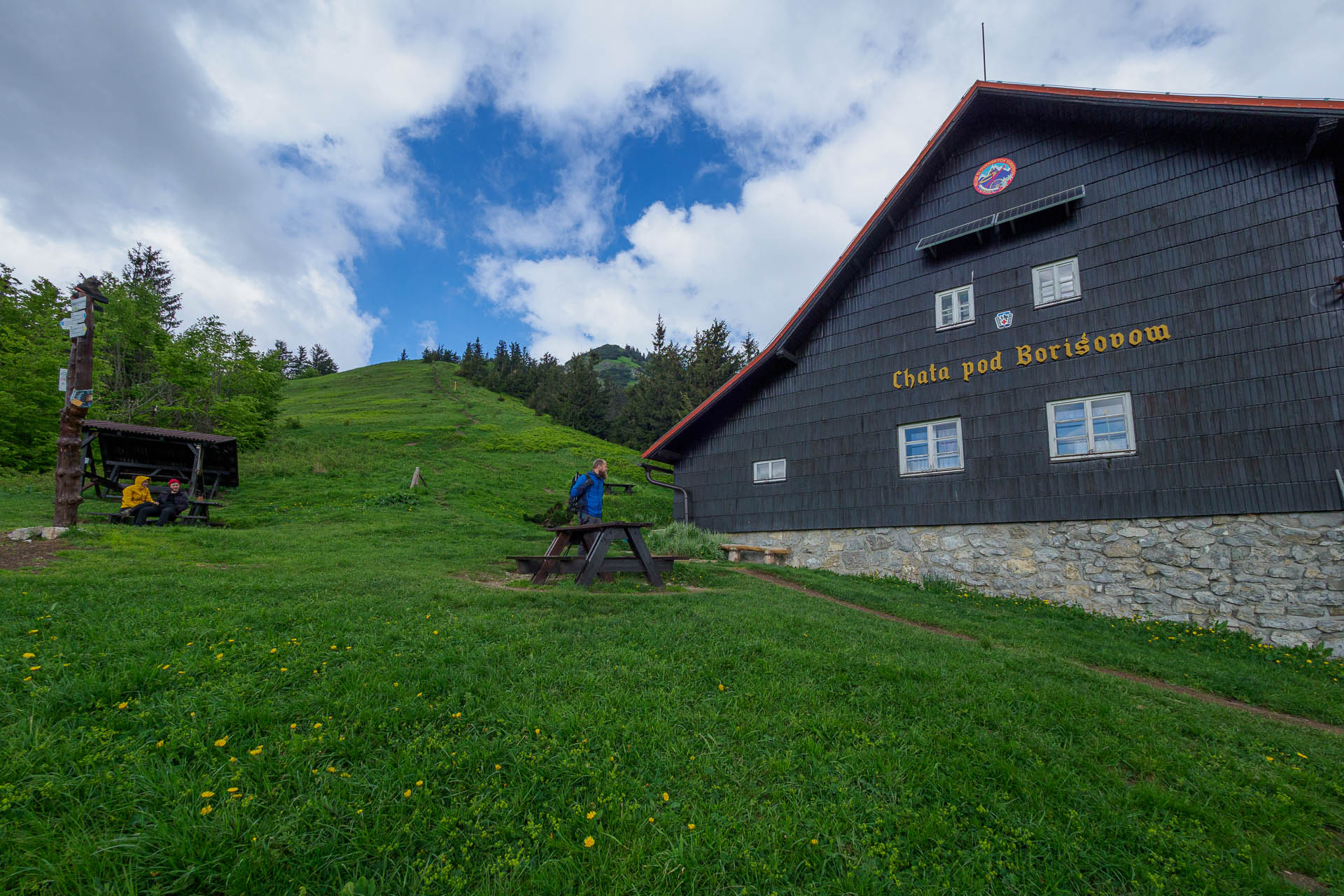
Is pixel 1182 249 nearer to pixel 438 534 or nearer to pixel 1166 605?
pixel 1166 605

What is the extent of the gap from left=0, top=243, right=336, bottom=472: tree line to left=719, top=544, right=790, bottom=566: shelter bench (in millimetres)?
27506

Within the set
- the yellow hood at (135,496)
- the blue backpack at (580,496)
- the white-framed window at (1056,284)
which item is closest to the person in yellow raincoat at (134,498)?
the yellow hood at (135,496)

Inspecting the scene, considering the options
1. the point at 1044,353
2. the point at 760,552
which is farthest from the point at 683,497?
the point at 1044,353

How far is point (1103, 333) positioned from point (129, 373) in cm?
4533

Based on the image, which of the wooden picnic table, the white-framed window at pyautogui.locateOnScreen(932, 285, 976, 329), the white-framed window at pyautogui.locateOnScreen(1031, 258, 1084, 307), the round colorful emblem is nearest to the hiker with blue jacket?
the wooden picnic table

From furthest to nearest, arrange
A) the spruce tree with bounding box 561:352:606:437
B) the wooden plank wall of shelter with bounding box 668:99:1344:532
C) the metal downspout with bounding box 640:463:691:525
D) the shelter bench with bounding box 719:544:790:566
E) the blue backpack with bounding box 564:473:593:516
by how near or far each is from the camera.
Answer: the spruce tree with bounding box 561:352:606:437
the metal downspout with bounding box 640:463:691:525
the shelter bench with bounding box 719:544:790:566
the blue backpack with bounding box 564:473:593:516
the wooden plank wall of shelter with bounding box 668:99:1344:532

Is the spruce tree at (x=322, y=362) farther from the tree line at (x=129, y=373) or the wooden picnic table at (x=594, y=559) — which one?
the wooden picnic table at (x=594, y=559)

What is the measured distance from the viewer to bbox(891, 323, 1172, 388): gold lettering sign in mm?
12414

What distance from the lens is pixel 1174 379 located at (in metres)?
12.0

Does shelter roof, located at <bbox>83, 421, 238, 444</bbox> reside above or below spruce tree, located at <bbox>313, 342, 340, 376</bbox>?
below

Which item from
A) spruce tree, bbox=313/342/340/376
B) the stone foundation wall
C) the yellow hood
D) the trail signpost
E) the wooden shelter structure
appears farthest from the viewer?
spruce tree, bbox=313/342/340/376

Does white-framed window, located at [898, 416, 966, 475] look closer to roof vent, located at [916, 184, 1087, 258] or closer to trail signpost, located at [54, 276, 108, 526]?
roof vent, located at [916, 184, 1087, 258]

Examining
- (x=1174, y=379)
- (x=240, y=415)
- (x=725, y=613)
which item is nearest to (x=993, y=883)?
(x=725, y=613)

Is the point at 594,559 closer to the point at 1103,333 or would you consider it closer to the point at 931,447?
the point at 931,447
